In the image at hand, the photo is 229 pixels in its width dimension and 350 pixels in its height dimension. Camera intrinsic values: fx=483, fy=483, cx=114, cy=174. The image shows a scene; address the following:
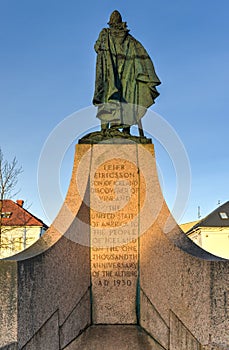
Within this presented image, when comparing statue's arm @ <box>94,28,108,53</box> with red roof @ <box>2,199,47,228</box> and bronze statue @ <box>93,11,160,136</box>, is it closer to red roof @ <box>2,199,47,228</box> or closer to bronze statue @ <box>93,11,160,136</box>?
bronze statue @ <box>93,11,160,136</box>

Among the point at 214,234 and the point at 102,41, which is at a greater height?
the point at 102,41

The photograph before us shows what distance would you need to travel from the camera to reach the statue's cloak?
7.70 metres

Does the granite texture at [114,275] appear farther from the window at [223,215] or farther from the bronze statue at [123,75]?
the window at [223,215]

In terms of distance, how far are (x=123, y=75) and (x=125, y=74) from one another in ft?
0.12

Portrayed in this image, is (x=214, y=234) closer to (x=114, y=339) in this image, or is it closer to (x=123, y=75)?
(x=123, y=75)

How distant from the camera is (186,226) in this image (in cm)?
5178

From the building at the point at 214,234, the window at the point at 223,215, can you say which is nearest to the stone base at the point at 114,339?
the building at the point at 214,234

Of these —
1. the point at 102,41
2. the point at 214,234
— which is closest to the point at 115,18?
the point at 102,41

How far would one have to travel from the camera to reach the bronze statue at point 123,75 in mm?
7668

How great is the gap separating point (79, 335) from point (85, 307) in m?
0.38

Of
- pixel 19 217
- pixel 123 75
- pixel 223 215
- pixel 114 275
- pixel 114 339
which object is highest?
pixel 123 75

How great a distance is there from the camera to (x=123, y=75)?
7.82 metres

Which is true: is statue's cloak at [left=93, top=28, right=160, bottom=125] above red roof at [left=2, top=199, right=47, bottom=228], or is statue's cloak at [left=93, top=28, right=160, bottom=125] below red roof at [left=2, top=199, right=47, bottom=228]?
above

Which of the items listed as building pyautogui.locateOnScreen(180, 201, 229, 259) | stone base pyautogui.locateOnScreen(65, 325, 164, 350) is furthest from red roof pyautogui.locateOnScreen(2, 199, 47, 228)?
stone base pyautogui.locateOnScreen(65, 325, 164, 350)
